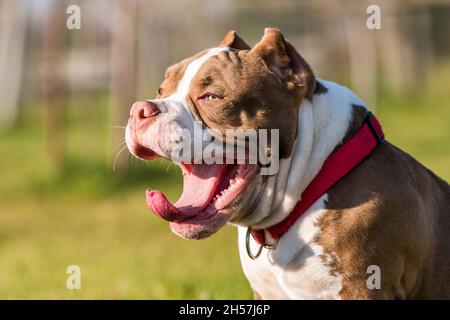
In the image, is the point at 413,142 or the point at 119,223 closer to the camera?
the point at 119,223

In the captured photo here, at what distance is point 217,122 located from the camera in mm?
3523

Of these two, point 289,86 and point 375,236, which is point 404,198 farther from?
point 289,86

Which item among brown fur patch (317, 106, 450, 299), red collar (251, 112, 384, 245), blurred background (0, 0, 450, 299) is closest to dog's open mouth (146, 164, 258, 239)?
red collar (251, 112, 384, 245)

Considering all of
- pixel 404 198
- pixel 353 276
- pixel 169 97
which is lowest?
pixel 353 276

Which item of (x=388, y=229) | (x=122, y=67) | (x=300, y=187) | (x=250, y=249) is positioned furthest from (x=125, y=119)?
(x=388, y=229)

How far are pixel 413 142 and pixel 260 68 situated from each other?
11.9m

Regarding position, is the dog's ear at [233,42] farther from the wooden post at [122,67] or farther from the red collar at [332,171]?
the wooden post at [122,67]

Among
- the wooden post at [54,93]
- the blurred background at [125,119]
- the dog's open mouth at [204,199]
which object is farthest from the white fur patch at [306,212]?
the wooden post at [54,93]

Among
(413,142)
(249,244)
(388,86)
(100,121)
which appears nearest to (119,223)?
(249,244)

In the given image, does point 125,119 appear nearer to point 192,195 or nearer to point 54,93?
point 54,93

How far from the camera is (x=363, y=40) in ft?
68.1

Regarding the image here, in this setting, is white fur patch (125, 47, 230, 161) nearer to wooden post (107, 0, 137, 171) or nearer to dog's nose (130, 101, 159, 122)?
dog's nose (130, 101, 159, 122)

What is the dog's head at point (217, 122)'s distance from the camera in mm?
3488

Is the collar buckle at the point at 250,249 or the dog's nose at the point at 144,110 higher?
the dog's nose at the point at 144,110
